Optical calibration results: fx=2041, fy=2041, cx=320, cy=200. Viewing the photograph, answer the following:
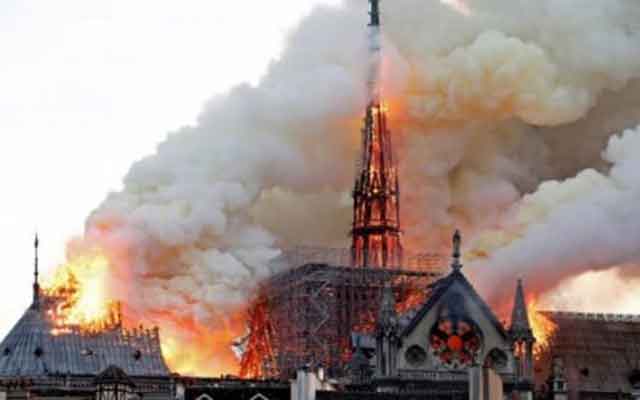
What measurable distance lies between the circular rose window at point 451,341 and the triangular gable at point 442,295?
1202mm

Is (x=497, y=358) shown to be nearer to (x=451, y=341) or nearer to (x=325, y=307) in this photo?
(x=451, y=341)

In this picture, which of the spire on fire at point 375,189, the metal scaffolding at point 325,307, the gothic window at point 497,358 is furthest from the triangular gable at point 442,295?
the spire on fire at point 375,189

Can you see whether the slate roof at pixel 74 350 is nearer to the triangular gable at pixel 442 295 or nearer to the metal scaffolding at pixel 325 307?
the metal scaffolding at pixel 325 307

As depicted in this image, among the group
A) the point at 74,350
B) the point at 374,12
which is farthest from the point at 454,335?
the point at 374,12

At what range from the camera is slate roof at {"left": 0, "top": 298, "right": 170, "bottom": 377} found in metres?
133

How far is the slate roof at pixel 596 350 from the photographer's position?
144m

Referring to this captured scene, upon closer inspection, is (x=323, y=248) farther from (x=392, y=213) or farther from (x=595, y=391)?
(x=595, y=391)

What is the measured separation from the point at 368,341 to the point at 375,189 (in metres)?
18.2

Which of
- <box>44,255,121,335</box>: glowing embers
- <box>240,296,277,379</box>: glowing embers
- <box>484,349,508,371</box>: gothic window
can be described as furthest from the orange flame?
<box>44,255,121,335</box>: glowing embers

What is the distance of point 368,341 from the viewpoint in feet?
462

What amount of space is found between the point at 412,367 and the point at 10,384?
82.0ft

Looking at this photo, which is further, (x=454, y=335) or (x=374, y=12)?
(x=374, y=12)

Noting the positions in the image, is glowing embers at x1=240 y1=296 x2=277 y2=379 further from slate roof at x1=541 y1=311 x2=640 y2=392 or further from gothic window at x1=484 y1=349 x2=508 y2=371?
gothic window at x1=484 y1=349 x2=508 y2=371

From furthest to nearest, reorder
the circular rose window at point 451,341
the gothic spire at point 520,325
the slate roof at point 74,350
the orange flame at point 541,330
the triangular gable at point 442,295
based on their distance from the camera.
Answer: the orange flame at point 541,330 → the slate roof at point 74,350 → the gothic spire at point 520,325 → the circular rose window at point 451,341 → the triangular gable at point 442,295
